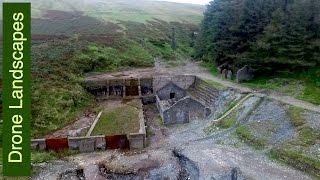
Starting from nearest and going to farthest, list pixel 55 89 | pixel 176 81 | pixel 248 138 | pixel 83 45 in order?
1. pixel 248 138
2. pixel 55 89
3. pixel 176 81
4. pixel 83 45

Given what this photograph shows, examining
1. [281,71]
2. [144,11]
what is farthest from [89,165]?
[144,11]

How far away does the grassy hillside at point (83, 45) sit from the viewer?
135 feet

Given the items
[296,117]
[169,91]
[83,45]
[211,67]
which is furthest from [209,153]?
[83,45]

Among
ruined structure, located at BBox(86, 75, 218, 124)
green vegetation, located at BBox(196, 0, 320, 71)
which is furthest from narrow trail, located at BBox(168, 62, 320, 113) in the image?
green vegetation, located at BBox(196, 0, 320, 71)

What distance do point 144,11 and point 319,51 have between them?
68.4 metres

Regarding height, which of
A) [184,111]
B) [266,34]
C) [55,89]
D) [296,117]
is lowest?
[184,111]

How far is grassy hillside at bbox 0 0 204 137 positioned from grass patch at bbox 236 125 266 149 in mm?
15123

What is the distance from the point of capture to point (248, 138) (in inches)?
1210

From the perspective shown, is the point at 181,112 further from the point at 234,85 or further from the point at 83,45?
the point at 83,45

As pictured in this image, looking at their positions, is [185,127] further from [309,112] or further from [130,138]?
[309,112]

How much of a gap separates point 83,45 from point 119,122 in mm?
25160

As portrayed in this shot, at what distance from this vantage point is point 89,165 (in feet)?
94.0

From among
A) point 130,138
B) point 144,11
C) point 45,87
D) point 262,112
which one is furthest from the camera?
point 144,11

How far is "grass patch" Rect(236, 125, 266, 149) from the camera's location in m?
29.7
